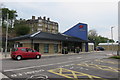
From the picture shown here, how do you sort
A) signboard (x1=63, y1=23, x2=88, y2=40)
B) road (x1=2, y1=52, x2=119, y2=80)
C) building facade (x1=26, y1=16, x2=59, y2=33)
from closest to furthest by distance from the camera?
1. road (x1=2, y1=52, x2=119, y2=80)
2. signboard (x1=63, y1=23, x2=88, y2=40)
3. building facade (x1=26, y1=16, x2=59, y2=33)

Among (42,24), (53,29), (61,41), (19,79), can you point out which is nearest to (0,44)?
(61,41)

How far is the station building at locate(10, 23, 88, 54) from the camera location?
22.5 metres

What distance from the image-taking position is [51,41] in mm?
25094

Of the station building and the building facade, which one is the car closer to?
the station building

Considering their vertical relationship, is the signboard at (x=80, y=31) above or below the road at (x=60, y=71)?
above

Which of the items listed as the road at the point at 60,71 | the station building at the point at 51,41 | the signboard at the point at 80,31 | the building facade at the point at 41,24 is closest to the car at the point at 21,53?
the road at the point at 60,71

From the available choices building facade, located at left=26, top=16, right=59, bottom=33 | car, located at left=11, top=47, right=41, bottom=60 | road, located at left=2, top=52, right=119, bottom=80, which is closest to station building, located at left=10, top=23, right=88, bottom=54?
car, located at left=11, top=47, right=41, bottom=60

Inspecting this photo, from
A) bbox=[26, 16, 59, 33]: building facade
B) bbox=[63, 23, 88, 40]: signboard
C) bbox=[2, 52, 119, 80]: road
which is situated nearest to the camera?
bbox=[2, 52, 119, 80]: road

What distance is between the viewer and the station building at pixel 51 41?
73.8 feet

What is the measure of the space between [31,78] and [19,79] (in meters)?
0.61

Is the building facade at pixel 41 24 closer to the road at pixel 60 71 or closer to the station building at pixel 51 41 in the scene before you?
the station building at pixel 51 41

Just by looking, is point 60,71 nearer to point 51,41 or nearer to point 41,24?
point 51,41

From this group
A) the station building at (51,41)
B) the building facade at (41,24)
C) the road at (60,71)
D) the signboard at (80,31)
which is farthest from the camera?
the building facade at (41,24)

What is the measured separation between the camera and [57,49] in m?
26.9
